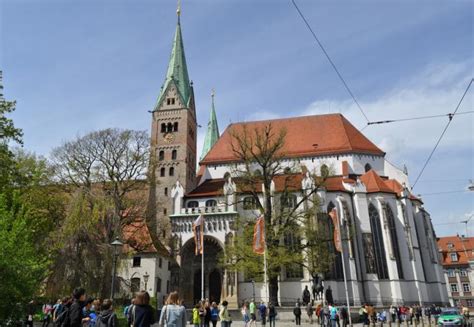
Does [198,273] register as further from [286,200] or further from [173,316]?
[173,316]

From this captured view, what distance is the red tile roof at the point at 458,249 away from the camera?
5862 cm

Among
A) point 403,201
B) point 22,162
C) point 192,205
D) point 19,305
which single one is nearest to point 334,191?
point 403,201

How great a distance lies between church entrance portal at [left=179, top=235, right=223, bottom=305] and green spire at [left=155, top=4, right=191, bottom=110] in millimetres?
17120

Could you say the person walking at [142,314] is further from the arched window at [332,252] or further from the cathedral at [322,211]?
the arched window at [332,252]

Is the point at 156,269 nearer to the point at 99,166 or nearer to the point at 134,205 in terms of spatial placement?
the point at 134,205

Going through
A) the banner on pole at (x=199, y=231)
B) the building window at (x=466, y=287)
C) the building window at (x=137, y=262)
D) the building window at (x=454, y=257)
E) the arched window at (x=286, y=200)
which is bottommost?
the building window at (x=466, y=287)

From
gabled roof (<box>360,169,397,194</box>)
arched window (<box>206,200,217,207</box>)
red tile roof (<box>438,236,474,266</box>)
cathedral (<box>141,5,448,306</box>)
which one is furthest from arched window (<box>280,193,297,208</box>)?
red tile roof (<box>438,236,474,266</box>)

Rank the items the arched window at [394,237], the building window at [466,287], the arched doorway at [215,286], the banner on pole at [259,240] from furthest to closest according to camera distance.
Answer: the building window at [466,287] < the arched doorway at [215,286] < the arched window at [394,237] < the banner on pole at [259,240]

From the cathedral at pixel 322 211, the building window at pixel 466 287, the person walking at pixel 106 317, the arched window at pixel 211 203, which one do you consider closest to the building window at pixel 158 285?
the cathedral at pixel 322 211

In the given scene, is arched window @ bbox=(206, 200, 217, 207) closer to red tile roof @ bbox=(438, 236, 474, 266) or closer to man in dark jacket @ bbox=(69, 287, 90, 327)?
man in dark jacket @ bbox=(69, 287, 90, 327)

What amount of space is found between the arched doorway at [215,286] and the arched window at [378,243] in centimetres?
1437

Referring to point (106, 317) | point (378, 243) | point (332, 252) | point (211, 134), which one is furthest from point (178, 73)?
point (106, 317)

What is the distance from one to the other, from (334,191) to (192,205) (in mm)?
13927

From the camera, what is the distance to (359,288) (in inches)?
1330
